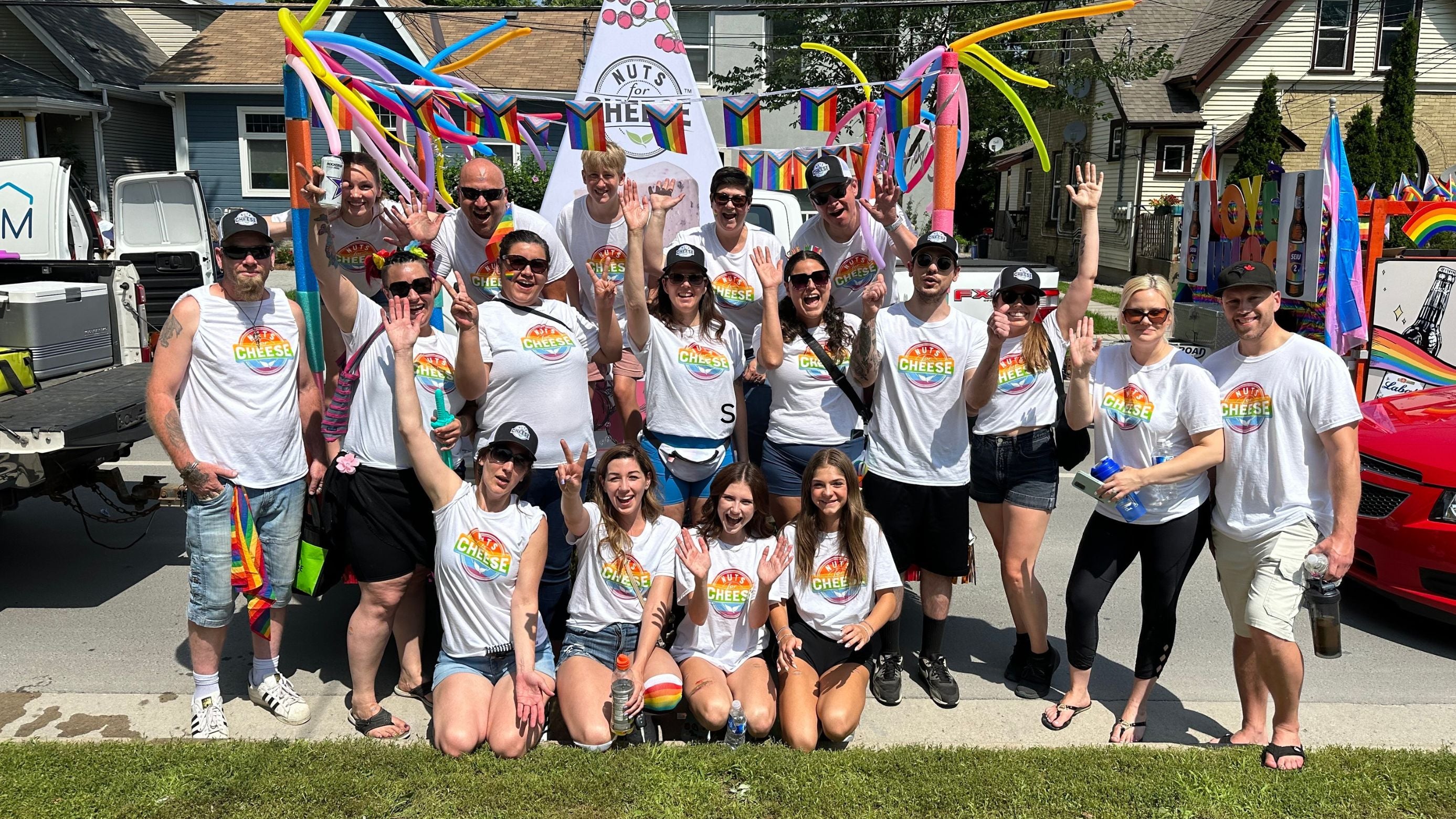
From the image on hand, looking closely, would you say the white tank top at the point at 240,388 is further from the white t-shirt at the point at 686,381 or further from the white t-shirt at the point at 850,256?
the white t-shirt at the point at 850,256

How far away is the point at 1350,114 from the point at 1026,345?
23740 millimetres

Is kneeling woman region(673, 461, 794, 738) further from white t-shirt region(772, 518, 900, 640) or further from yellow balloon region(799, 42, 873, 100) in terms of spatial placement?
→ yellow balloon region(799, 42, 873, 100)

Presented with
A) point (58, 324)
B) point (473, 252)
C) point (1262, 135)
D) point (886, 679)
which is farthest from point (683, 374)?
→ point (1262, 135)

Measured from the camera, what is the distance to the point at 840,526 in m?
4.23

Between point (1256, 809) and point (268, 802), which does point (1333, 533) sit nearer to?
point (1256, 809)

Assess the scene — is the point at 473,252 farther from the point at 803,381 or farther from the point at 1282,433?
the point at 1282,433

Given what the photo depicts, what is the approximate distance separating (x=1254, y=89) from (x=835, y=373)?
75.8ft

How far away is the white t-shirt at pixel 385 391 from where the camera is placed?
413cm

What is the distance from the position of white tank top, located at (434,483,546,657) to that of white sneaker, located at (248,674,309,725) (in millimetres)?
724

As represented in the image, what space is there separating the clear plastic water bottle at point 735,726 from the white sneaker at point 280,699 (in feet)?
5.67

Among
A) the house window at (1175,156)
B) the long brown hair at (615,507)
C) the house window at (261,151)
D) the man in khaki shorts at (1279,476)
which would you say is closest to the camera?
the man in khaki shorts at (1279,476)

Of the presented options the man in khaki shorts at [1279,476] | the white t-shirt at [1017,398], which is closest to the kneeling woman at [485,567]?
the white t-shirt at [1017,398]

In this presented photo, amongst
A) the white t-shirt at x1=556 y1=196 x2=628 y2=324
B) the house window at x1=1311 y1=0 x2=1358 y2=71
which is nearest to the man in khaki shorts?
the white t-shirt at x1=556 y1=196 x2=628 y2=324

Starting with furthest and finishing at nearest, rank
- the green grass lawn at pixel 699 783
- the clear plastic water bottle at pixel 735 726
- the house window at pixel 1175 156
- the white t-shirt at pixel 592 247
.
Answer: the house window at pixel 1175 156 < the white t-shirt at pixel 592 247 < the clear plastic water bottle at pixel 735 726 < the green grass lawn at pixel 699 783
